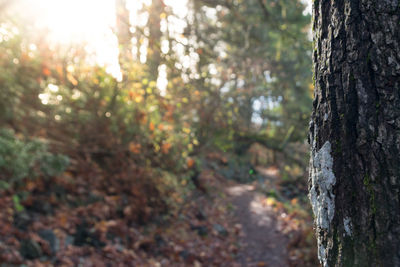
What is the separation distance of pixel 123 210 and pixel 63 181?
3.97ft

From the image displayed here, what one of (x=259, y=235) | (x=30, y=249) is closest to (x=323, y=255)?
(x=30, y=249)

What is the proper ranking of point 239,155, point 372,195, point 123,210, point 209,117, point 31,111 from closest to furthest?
point 372,195 → point 31,111 → point 123,210 → point 209,117 → point 239,155

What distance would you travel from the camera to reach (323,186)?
1159mm

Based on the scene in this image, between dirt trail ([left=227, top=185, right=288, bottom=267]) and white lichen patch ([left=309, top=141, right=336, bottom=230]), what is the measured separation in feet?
17.9

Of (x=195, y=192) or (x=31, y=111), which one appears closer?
(x=31, y=111)

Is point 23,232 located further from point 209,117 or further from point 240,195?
point 240,195

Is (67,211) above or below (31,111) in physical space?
below

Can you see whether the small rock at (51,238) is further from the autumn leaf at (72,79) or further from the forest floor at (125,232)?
the autumn leaf at (72,79)

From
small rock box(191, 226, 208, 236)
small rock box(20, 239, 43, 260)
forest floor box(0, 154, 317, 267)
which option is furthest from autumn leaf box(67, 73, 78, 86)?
small rock box(191, 226, 208, 236)

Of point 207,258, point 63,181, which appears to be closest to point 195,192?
point 207,258

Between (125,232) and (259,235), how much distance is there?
3.73 metres

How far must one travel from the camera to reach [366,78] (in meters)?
1.02

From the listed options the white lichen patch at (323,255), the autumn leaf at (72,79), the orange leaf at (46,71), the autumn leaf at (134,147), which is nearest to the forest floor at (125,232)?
the autumn leaf at (134,147)

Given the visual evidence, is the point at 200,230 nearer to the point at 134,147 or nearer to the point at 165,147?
the point at 165,147
